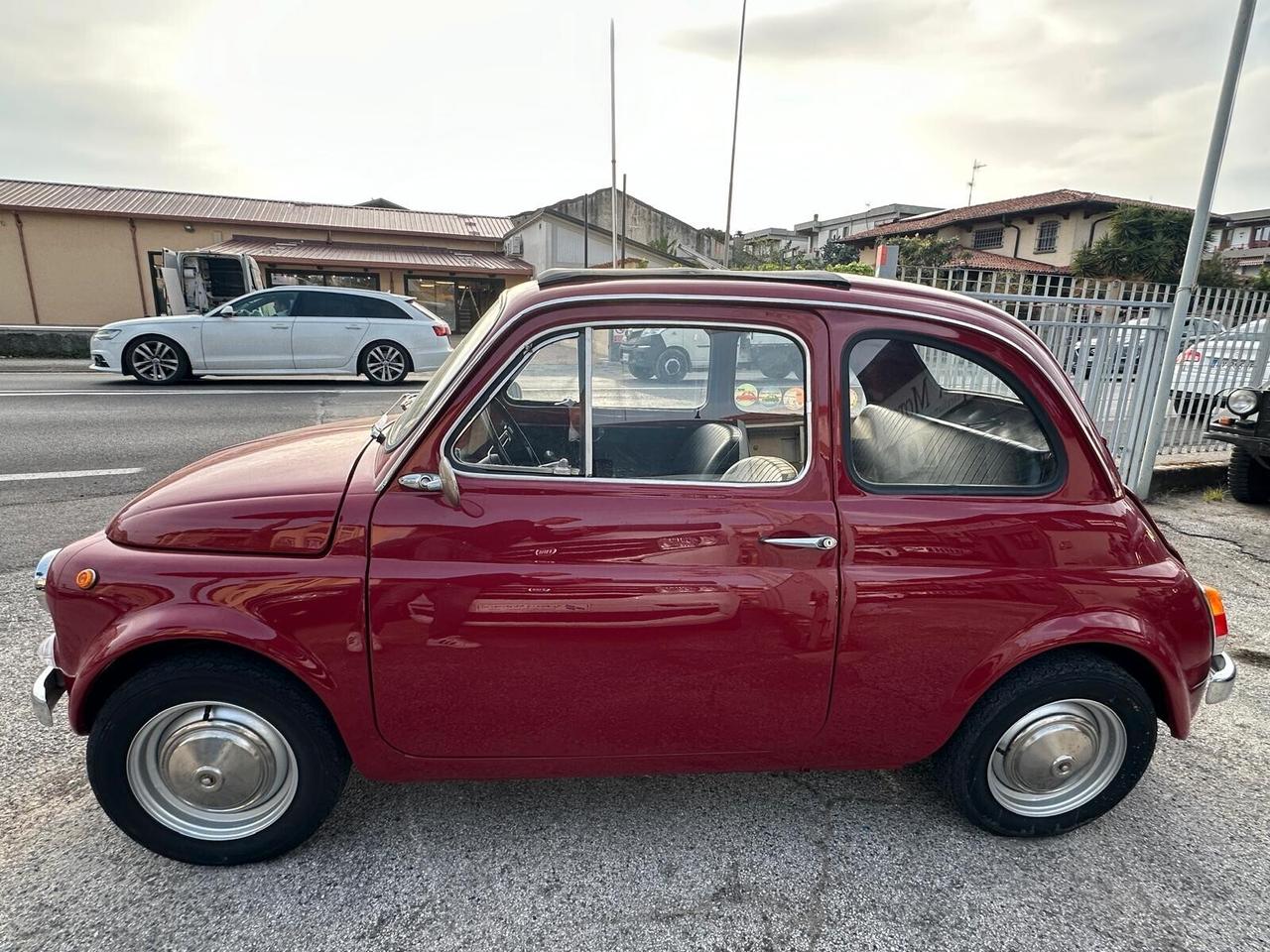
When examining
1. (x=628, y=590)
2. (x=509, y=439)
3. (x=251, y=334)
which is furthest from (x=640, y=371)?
(x=251, y=334)

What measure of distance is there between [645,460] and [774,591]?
0.59 meters

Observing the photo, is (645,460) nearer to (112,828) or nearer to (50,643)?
(50,643)

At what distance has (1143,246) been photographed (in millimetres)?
31266

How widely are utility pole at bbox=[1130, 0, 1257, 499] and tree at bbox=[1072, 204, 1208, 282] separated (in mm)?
30451

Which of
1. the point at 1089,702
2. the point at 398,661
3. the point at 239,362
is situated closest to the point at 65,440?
the point at 239,362

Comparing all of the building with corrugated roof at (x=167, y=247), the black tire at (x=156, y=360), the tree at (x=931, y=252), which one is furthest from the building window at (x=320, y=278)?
the tree at (x=931, y=252)

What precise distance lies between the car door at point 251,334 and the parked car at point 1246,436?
496 inches

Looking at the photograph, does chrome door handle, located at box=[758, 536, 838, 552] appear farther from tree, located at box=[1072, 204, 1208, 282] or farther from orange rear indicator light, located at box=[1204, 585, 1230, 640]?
tree, located at box=[1072, 204, 1208, 282]

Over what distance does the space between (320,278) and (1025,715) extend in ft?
86.6

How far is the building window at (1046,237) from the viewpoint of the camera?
119 feet

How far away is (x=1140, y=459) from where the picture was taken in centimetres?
633

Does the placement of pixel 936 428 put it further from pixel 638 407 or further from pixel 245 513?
pixel 245 513

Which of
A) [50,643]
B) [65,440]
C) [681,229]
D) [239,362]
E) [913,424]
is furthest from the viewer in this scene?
[681,229]

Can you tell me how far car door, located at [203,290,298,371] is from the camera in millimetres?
11719
